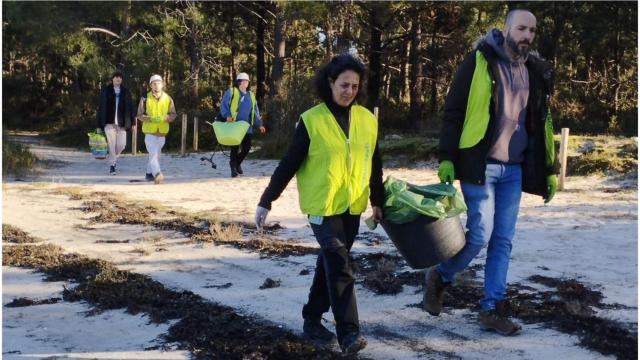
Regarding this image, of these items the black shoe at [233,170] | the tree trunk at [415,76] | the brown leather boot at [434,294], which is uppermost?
the tree trunk at [415,76]

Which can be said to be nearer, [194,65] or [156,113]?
[156,113]

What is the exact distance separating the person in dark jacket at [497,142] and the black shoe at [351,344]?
31.8 inches

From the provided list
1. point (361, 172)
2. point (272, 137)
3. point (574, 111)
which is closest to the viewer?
point (361, 172)

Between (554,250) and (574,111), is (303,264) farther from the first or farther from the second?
(574,111)

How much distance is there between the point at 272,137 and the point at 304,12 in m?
7.36

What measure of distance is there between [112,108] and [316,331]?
10.4m

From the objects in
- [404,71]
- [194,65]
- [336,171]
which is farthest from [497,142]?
[404,71]

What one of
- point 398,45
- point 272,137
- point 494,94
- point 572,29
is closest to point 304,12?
point 272,137

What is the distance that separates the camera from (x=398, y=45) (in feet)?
108

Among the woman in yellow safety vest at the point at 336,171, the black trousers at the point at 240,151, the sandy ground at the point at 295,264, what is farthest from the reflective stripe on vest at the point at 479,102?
the black trousers at the point at 240,151

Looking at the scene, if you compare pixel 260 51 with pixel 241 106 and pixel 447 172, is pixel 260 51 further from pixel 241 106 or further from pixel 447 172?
pixel 447 172

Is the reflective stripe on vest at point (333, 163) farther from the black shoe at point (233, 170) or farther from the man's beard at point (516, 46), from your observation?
the black shoe at point (233, 170)

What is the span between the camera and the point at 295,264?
21.4 feet

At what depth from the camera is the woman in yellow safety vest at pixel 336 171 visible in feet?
13.5
